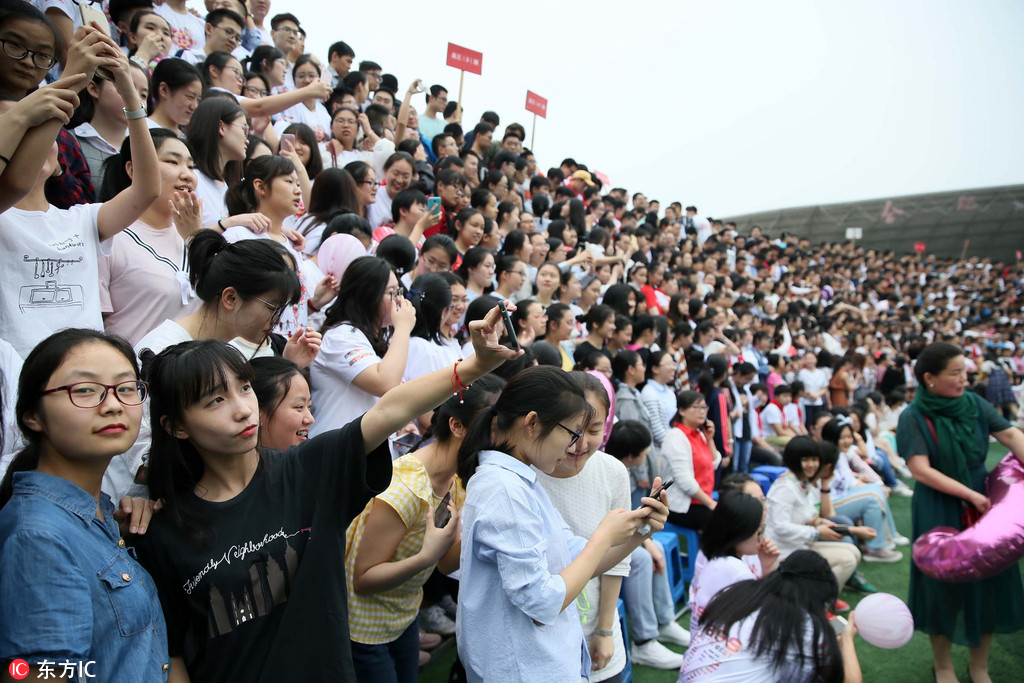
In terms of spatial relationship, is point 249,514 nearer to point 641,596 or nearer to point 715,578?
point 715,578

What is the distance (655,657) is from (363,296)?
2.52 metres

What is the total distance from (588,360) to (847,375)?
6.57 m

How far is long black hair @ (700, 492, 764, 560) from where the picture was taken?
312 centimetres

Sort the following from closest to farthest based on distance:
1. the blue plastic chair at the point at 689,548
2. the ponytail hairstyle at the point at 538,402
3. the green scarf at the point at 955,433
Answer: the ponytail hairstyle at the point at 538,402, the green scarf at the point at 955,433, the blue plastic chair at the point at 689,548

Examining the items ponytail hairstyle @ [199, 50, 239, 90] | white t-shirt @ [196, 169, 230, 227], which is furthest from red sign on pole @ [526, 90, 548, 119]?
white t-shirt @ [196, 169, 230, 227]

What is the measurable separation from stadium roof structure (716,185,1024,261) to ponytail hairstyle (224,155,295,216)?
2620 centimetres

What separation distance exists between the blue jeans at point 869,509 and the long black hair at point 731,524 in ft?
9.58

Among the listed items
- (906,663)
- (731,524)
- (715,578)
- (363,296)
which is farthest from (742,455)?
(363,296)

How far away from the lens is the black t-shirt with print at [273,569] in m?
1.40

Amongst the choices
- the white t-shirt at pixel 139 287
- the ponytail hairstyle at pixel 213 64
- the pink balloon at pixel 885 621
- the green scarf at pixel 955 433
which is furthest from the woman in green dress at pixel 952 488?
the ponytail hairstyle at pixel 213 64

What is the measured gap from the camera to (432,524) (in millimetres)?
2006

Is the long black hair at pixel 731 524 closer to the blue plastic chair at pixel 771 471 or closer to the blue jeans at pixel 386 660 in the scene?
the blue jeans at pixel 386 660

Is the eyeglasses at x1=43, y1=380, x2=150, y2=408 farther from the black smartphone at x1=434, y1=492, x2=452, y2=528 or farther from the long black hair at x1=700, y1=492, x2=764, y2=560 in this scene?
the long black hair at x1=700, y1=492, x2=764, y2=560

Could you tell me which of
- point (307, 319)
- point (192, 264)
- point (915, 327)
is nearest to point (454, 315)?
point (307, 319)
